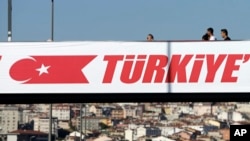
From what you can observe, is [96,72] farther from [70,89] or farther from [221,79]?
[221,79]

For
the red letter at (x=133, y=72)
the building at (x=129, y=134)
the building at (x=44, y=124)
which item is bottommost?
the building at (x=129, y=134)

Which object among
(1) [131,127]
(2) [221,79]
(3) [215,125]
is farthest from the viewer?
(1) [131,127]

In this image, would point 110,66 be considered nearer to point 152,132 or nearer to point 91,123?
point 152,132

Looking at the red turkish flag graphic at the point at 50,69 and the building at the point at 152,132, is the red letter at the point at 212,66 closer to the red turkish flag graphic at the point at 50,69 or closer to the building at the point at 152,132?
the red turkish flag graphic at the point at 50,69

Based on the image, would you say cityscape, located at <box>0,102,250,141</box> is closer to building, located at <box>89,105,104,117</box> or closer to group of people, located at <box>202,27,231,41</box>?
building, located at <box>89,105,104,117</box>

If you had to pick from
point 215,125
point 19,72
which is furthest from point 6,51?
point 215,125

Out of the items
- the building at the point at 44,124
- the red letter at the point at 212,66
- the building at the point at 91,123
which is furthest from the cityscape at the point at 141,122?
the red letter at the point at 212,66

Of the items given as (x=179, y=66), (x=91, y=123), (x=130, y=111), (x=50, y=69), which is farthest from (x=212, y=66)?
(x=91, y=123)
